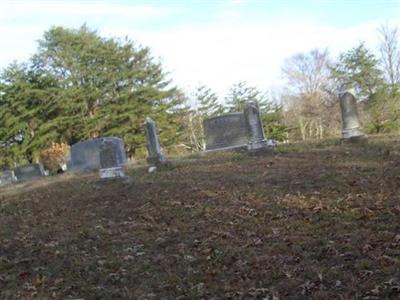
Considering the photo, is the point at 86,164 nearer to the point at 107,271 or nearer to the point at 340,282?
the point at 107,271

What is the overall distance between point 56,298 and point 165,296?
4.07ft

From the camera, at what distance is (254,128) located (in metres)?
14.2

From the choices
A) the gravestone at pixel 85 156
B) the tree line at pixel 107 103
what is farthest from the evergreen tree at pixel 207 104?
the gravestone at pixel 85 156

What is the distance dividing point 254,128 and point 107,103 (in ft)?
95.2

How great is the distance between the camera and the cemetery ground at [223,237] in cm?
477

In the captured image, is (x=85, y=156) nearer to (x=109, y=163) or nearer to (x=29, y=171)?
(x=29, y=171)

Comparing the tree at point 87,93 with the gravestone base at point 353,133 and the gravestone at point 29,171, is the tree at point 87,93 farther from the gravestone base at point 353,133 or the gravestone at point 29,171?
the gravestone base at point 353,133

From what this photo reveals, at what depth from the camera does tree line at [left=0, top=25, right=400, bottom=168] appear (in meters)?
39.8

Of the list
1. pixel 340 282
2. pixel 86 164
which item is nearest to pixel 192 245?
pixel 340 282

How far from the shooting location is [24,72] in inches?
1695

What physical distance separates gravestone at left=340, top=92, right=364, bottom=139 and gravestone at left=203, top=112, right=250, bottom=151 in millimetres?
5092

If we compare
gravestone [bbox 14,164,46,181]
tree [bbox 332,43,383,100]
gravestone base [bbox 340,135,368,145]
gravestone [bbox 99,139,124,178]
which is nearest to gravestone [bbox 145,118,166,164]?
gravestone [bbox 99,139,124,178]

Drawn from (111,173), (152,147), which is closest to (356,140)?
(152,147)

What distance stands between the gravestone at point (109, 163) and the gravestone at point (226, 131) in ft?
21.8
